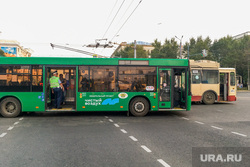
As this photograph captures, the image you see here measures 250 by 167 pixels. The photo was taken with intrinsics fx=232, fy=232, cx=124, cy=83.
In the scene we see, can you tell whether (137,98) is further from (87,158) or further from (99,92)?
(87,158)

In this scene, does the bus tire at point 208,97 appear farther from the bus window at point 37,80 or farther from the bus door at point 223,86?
the bus window at point 37,80

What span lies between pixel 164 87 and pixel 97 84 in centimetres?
327

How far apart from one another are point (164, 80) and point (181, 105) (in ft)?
5.34

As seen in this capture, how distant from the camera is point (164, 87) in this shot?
449 inches

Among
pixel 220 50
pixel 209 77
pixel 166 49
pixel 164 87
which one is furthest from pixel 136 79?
pixel 220 50

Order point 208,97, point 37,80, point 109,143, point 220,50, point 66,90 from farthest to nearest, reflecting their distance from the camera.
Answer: point 220,50 → point 208,97 → point 66,90 → point 37,80 → point 109,143

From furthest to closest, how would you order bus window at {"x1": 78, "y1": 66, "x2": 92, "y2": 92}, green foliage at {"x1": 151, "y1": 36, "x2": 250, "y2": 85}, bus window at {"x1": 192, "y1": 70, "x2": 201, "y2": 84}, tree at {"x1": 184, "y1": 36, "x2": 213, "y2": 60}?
1. tree at {"x1": 184, "y1": 36, "x2": 213, "y2": 60}
2. green foliage at {"x1": 151, "y1": 36, "x2": 250, "y2": 85}
3. bus window at {"x1": 192, "y1": 70, "x2": 201, "y2": 84}
4. bus window at {"x1": 78, "y1": 66, "x2": 92, "y2": 92}

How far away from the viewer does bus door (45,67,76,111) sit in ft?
35.8

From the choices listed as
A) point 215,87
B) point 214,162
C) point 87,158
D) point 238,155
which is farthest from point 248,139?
point 215,87

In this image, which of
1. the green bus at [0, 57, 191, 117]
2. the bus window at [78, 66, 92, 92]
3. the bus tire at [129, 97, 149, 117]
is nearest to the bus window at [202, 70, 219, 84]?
the green bus at [0, 57, 191, 117]

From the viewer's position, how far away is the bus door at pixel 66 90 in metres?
10.9

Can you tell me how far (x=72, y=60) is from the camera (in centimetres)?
1096

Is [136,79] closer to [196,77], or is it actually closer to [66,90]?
[66,90]

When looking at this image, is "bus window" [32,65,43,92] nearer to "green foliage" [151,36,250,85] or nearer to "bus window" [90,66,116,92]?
"bus window" [90,66,116,92]
